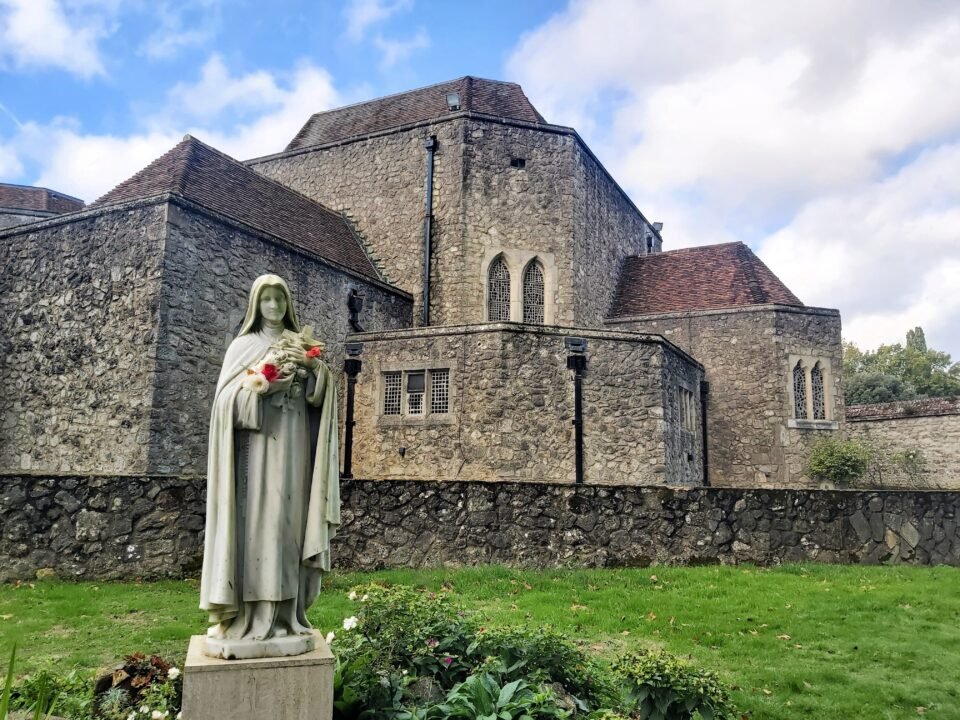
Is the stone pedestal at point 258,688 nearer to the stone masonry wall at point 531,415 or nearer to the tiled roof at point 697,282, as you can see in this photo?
the stone masonry wall at point 531,415

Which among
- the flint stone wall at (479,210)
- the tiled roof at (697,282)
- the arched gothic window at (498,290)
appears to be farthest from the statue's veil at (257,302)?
the tiled roof at (697,282)

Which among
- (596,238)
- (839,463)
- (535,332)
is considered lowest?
(839,463)

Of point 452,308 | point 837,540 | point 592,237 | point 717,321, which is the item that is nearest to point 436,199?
point 452,308

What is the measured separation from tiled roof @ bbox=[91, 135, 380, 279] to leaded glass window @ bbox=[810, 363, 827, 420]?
1280cm

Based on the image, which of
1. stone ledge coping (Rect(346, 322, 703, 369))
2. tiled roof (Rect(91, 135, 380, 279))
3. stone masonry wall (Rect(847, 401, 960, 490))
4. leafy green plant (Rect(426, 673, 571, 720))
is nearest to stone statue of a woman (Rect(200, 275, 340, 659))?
leafy green plant (Rect(426, 673, 571, 720))

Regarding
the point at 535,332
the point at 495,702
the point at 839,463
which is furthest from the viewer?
the point at 839,463

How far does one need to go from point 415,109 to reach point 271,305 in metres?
20.8

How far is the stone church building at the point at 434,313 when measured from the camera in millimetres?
14039

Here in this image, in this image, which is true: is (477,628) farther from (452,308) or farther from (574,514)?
(452,308)

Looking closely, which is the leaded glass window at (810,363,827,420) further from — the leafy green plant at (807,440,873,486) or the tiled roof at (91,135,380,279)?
the tiled roof at (91,135,380,279)

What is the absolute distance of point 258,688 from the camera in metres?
4.10

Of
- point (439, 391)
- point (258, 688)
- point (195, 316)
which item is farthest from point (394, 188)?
point (258, 688)

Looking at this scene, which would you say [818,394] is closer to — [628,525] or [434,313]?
[434,313]

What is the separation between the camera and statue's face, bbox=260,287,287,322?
15.7 feet
